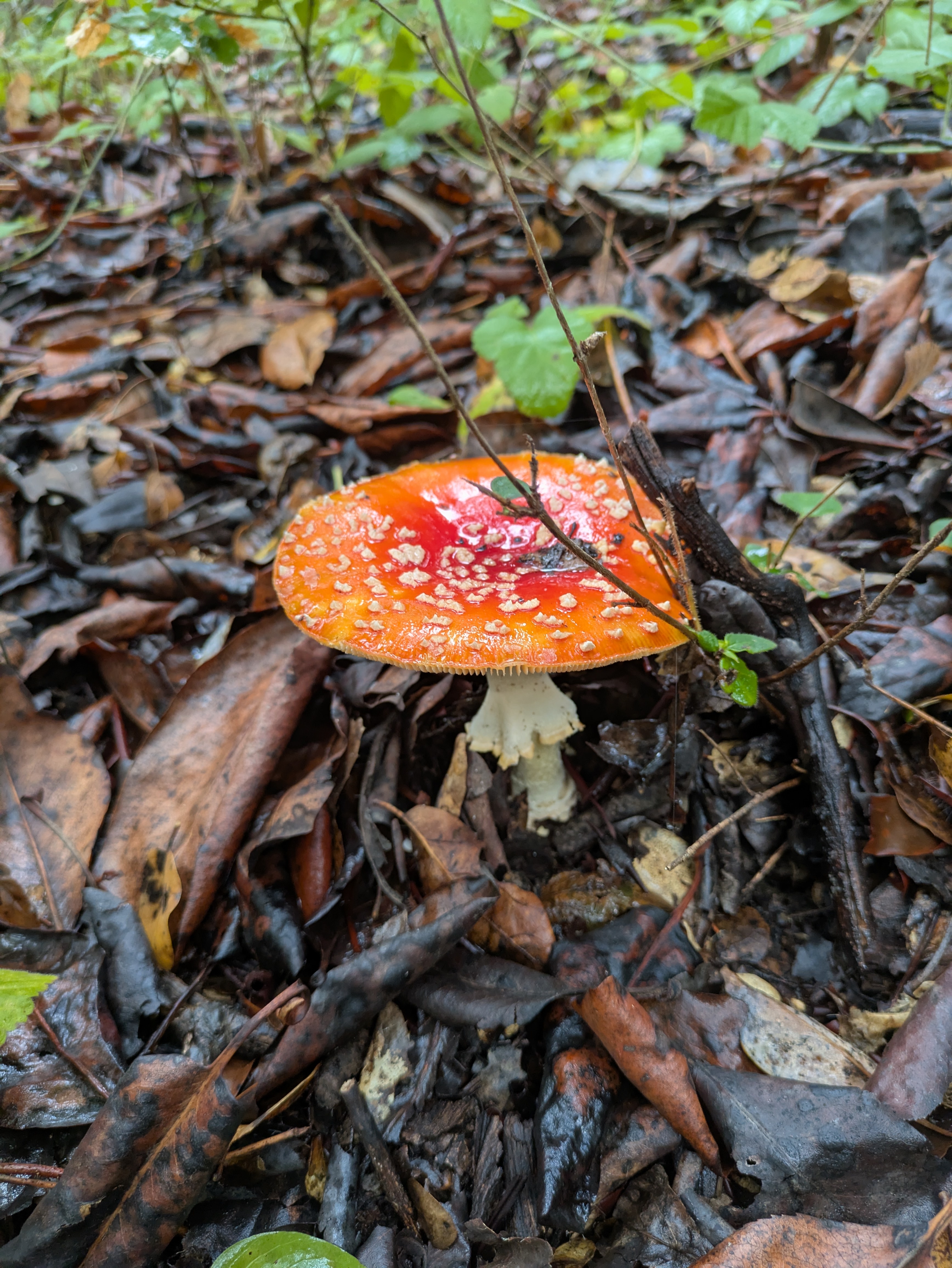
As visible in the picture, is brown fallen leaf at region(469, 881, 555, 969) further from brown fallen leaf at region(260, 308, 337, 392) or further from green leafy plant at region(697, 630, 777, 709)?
brown fallen leaf at region(260, 308, 337, 392)

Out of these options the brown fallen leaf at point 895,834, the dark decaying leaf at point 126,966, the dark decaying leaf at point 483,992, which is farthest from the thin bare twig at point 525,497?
the dark decaying leaf at point 126,966

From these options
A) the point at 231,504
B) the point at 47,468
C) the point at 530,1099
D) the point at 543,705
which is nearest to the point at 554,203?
the point at 231,504

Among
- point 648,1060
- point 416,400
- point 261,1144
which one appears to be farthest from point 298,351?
point 648,1060

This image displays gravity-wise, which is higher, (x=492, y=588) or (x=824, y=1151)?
(x=492, y=588)

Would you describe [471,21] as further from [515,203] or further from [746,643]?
[746,643]

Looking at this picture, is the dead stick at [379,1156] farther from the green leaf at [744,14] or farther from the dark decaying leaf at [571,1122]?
the green leaf at [744,14]

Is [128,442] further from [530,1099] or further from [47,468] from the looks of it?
[530,1099]
